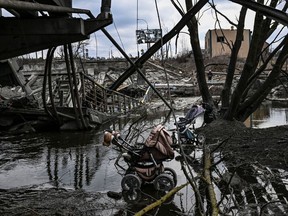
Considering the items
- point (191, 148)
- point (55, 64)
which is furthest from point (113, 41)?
point (55, 64)

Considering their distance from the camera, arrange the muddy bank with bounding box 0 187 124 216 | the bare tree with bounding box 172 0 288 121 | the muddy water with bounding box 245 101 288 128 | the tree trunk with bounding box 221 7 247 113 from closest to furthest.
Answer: the muddy bank with bounding box 0 187 124 216 → the bare tree with bounding box 172 0 288 121 → the tree trunk with bounding box 221 7 247 113 → the muddy water with bounding box 245 101 288 128

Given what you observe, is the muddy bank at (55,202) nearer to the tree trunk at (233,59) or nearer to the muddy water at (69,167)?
the muddy water at (69,167)

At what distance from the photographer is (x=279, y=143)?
9.64 m

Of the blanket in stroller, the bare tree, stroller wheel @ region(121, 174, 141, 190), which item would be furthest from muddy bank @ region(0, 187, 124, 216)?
the bare tree

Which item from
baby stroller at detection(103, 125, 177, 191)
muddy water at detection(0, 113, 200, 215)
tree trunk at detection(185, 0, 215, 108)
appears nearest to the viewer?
baby stroller at detection(103, 125, 177, 191)

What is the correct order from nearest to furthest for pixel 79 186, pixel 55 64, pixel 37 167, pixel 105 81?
pixel 79 186 < pixel 37 167 < pixel 55 64 < pixel 105 81

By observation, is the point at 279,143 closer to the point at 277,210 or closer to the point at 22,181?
the point at 277,210

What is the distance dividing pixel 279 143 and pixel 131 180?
4.53 metres

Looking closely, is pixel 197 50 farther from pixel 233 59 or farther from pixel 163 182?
pixel 163 182

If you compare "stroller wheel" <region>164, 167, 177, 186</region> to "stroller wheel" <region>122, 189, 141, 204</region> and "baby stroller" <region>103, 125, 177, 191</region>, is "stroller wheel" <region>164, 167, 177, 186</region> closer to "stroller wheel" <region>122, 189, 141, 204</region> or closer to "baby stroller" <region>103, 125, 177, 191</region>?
"baby stroller" <region>103, 125, 177, 191</region>

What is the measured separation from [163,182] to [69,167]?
2.95 metres

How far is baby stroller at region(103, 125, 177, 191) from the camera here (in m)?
6.57

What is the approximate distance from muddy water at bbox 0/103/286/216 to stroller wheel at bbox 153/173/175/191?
14cm

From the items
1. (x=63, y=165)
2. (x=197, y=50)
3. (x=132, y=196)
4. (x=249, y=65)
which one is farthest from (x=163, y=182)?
(x=197, y=50)
